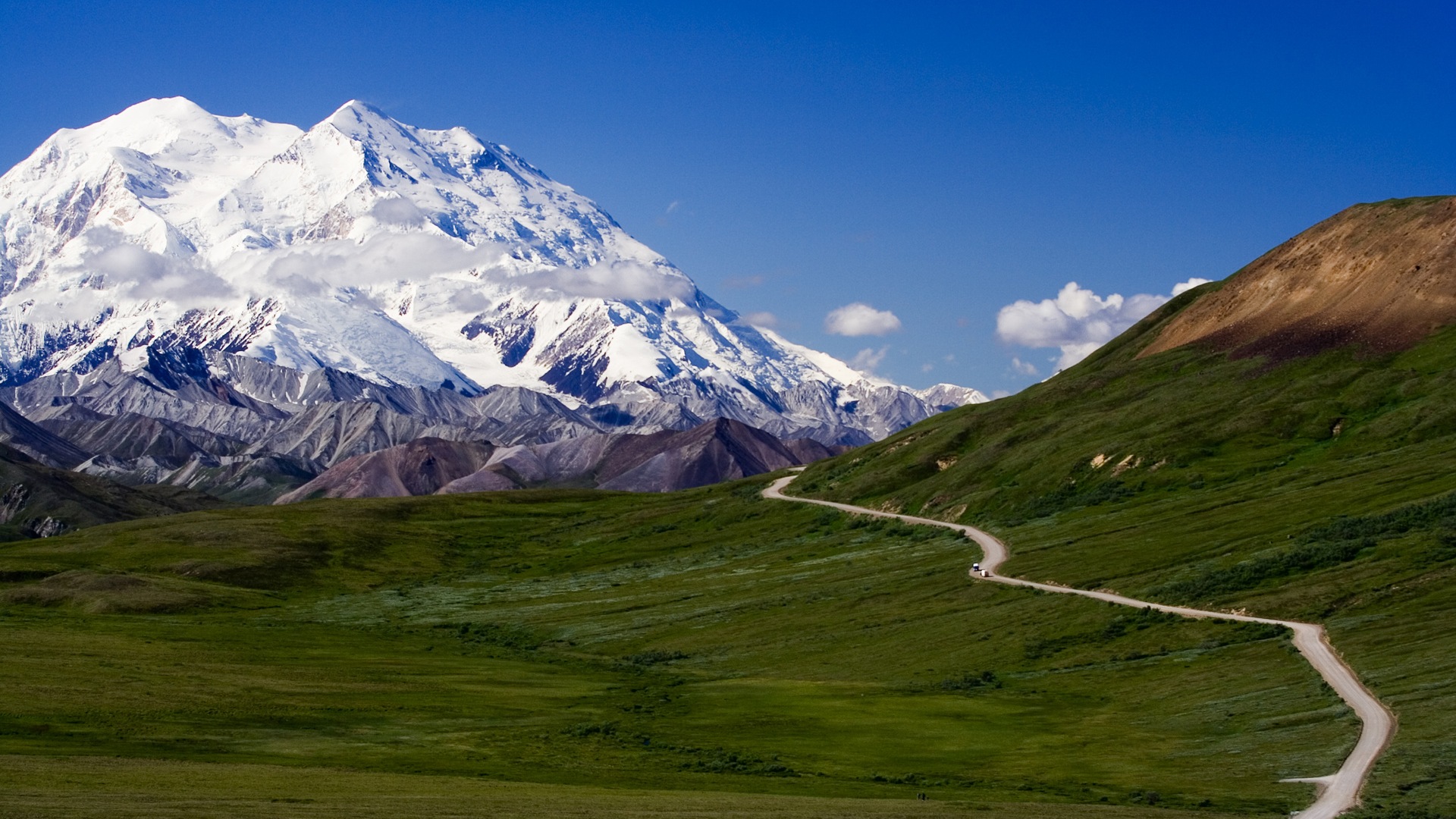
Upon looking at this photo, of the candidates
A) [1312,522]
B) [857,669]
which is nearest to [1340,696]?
[857,669]

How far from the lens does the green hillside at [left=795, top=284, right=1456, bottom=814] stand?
271 feet

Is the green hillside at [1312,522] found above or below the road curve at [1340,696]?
above

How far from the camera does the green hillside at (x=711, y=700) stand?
69.1 m

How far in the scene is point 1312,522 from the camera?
12850 cm

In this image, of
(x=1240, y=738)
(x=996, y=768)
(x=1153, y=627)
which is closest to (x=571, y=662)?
(x=1153, y=627)

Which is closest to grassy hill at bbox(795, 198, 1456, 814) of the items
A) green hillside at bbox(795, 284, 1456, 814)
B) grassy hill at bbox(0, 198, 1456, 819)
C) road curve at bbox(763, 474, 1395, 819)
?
green hillside at bbox(795, 284, 1456, 814)

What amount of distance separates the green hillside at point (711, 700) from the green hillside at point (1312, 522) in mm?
5476

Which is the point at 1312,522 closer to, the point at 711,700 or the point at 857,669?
the point at 857,669

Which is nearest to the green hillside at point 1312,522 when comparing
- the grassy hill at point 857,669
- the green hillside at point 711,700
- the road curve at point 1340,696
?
the grassy hill at point 857,669

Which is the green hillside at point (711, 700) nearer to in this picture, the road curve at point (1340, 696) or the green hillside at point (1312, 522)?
the road curve at point (1340, 696)

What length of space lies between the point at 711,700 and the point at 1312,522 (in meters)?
60.6

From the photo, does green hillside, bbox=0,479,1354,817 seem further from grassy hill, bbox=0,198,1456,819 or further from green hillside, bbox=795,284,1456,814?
green hillside, bbox=795,284,1456,814

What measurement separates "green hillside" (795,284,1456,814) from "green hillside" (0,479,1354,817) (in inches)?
216

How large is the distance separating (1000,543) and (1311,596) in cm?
5949
